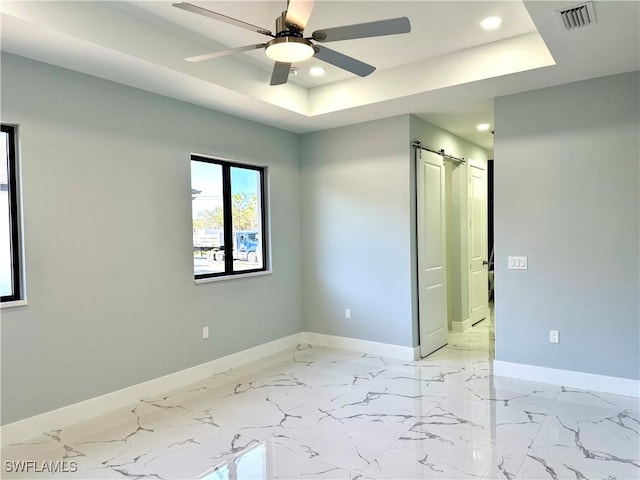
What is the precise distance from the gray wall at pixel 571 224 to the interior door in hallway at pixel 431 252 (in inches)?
34.5

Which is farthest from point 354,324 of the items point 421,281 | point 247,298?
point 247,298

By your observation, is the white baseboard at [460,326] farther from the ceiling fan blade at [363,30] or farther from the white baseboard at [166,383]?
the ceiling fan blade at [363,30]

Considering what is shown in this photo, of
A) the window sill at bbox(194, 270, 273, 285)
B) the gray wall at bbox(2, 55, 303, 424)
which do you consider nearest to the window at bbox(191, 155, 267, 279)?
the window sill at bbox(194, 270, 273, 285)

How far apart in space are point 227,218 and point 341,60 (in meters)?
2.34

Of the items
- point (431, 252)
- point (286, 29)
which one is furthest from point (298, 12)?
point (431, 252)

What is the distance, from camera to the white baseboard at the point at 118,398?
2.91 meters

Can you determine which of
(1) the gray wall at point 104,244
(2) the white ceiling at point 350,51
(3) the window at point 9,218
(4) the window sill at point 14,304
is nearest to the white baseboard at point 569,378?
(2) the white ceiling at point 350,51

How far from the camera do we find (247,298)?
473 centimetres

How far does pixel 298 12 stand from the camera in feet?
7.28

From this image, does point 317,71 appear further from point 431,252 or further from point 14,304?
point 14,304

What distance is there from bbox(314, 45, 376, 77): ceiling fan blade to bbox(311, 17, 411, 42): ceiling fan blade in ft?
0.48

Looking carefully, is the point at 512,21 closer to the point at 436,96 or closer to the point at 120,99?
the point at 436,96

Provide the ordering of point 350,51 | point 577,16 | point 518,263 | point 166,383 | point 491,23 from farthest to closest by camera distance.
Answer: point 518,263 < point 166,383 < point 350,51 < point 491,23 < point 577,16

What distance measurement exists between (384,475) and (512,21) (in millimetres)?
3224
